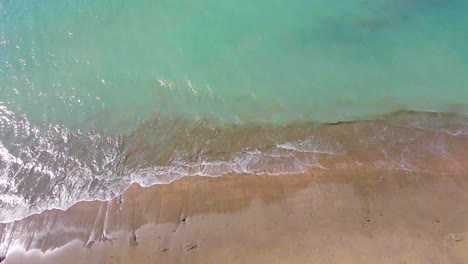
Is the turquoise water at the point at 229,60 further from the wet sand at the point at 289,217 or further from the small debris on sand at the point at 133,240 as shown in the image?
the small debris on sand at the point at 133,240

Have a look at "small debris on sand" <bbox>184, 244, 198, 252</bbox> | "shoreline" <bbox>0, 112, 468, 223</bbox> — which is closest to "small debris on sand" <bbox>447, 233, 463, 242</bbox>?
"shoreline" <bbox>0, 112, 468, 223</bbox>

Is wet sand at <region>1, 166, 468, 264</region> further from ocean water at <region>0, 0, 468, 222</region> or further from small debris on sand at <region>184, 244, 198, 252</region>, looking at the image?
ocean water at <region>0, 0, 468, 222</region>

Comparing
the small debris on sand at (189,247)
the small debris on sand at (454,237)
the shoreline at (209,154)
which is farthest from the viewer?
the shoreline at (209,154)

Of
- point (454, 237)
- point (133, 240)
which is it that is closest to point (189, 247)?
point (133, 240)

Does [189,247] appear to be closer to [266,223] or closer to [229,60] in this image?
[266,223]

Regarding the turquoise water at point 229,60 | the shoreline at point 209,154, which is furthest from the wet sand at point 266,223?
the turquoise water at point 229,60

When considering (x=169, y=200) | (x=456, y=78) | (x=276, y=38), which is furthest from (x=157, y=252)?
(x=456, y=78)
